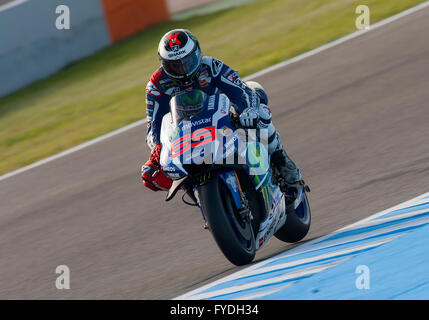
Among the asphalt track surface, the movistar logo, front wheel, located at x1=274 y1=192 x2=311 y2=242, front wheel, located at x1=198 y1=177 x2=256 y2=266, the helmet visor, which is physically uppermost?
the movistar logo

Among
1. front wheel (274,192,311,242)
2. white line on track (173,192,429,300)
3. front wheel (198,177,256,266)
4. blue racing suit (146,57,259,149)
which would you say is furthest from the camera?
front wheel (274,192,311,242)

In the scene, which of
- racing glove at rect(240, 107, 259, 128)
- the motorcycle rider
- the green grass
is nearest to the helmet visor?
the motorcycle rider

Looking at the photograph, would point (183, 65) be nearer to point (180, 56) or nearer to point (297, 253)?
point (180, 56)

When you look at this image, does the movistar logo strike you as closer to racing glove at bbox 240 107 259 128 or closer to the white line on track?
racing glove at bbox 240 107 259 128

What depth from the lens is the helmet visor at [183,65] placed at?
5.92m

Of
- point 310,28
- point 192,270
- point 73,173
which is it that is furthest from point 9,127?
point 192,270

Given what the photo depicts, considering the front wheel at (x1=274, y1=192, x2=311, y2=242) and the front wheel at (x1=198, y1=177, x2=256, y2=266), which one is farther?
the front wheel at (x1=274, y1=192, x2=311, y2=242)

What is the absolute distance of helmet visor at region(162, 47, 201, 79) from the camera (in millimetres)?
5918

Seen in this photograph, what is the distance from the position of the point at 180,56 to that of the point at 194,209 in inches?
96.7

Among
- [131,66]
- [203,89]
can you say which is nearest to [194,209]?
[203,89]

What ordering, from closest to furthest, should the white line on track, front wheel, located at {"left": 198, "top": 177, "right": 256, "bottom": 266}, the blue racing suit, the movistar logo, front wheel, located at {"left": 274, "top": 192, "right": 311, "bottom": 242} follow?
front wheel, located at {"left": 198, "top": 177, "right": 256, "bottom": 266} → the white line on track → the movistar logo → the blue racing suit → front wheel, located at {"left": 274, "top": 192, "right": 311, "bottom": 242}

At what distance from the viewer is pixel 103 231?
789 centimetres

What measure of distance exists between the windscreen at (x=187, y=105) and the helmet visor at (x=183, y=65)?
14 centimetres

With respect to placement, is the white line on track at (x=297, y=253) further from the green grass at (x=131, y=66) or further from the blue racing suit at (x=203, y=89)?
the green grass at (x=131, y=66)
